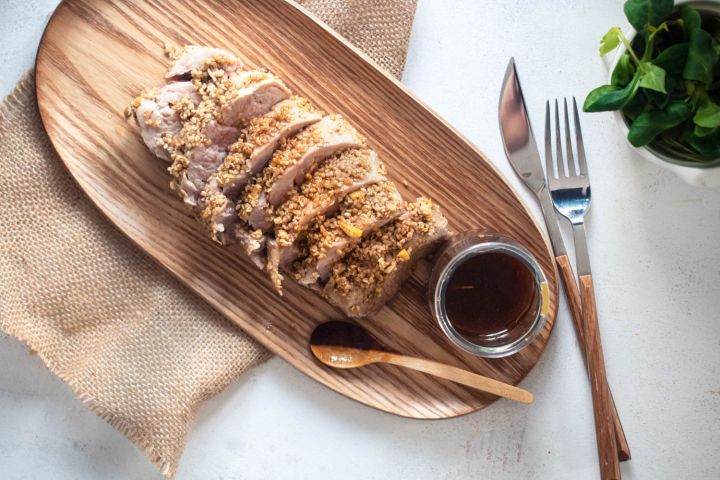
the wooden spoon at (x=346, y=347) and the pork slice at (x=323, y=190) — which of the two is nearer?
the pork slice at (x=323, y=190)

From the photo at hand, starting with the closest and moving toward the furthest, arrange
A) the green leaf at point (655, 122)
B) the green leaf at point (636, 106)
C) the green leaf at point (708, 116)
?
the green leaf at point (708, 116) < the green leaf at point (655, 122) < the green leaf at point (636, 106)

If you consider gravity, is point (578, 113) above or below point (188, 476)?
above

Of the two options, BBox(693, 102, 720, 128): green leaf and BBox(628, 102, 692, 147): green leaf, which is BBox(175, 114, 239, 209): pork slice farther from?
BBox(693, 102, 720, 128): green leaf

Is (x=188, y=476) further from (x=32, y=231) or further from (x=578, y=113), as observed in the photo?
(x=578, y=113)

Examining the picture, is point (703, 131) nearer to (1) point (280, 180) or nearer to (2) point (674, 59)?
(2) point (674, 59)

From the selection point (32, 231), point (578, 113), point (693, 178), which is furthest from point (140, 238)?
point (693, 178)

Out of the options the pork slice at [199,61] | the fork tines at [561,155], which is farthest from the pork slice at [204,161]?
the fork tines at [561,155]

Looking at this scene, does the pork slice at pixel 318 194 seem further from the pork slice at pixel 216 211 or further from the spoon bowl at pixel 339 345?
the spoon bowl at pixel 339 345
